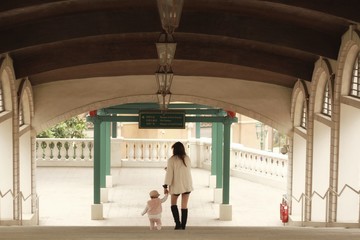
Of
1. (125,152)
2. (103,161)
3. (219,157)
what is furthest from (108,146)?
(125,152)

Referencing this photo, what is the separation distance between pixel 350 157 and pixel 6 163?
6897 mm

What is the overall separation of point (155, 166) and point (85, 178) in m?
Answer: 3.13

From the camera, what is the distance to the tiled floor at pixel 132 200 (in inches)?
595

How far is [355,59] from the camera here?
10.7 meters

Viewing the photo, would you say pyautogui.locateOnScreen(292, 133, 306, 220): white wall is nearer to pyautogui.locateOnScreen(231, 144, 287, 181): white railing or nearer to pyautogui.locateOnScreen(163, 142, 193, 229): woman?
pyautogui.locateOnScreen(231, 144, 287, 181): white railing

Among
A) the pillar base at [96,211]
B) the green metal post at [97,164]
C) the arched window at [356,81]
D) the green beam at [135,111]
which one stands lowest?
the pillar base at [96,211]

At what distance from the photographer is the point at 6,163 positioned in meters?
13.0

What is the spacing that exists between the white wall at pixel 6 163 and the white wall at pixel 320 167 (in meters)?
6.38

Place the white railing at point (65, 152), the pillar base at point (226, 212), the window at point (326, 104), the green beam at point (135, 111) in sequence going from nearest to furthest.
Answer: the window at point (326, 104), the pillar base at point (226, 212), the green beam at point (135, 111), the white railing at point (65, 152)

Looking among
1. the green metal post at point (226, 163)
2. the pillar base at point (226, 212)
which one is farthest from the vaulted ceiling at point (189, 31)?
the pillar base at point (226, 212)

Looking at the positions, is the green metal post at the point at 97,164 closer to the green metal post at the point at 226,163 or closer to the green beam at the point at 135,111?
the green beam at the point at 135,111

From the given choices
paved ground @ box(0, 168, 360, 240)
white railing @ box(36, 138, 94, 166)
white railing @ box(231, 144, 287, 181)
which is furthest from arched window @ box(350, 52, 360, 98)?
white railing @ box(36, 138, 94, 166)

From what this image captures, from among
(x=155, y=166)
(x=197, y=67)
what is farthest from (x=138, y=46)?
(x=155, y=166)

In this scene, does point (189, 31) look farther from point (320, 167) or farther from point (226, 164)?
point (226, 164)
